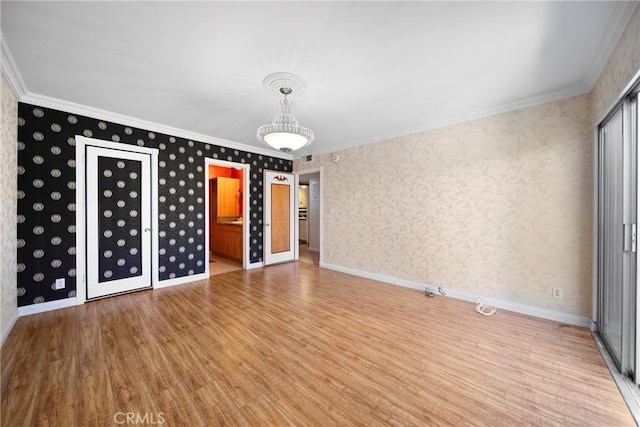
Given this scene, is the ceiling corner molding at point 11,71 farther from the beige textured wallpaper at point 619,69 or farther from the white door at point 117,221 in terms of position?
the beige textured wallpaper at point 619,69

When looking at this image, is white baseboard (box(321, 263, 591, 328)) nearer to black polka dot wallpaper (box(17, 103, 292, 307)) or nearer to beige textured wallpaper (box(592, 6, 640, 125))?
beige textured wallpaper (box(592, 6, 640, 125))

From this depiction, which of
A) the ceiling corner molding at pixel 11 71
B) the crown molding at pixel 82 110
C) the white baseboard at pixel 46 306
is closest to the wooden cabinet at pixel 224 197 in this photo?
the crown molding at pixel 82 110

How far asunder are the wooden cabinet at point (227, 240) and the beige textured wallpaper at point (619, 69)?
222 inches

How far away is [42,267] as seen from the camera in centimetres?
288

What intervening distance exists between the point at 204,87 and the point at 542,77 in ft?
11.3

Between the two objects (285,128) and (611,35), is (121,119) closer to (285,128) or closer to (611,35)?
(285,128)

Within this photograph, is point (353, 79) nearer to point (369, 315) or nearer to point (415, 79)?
point (415, 79)

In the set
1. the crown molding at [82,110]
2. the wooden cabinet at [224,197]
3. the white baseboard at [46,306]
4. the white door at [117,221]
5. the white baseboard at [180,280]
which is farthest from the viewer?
the wooden cabinet at [224,197]

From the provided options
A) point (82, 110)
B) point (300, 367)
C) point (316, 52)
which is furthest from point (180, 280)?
point (316, 52)

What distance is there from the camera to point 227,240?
237 inches

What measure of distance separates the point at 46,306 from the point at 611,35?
19.9 ft

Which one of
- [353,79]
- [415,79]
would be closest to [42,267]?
[353,79]

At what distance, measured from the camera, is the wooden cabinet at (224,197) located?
635cm

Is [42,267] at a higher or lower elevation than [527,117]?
lower
